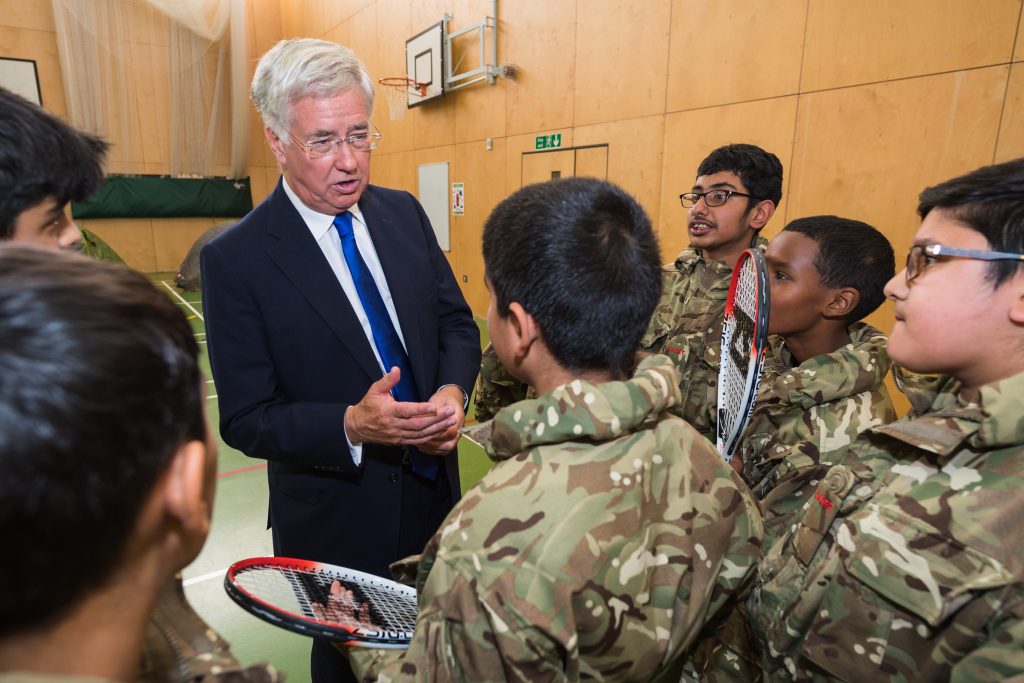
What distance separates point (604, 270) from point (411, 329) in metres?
1.06

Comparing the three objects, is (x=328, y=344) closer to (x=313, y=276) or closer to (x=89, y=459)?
(x=313, y=276)

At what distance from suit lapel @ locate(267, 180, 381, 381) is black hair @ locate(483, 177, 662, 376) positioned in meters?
0.84

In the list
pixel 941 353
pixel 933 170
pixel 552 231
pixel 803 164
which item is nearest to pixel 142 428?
pixel 552 231

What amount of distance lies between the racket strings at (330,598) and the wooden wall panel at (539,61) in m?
7.15

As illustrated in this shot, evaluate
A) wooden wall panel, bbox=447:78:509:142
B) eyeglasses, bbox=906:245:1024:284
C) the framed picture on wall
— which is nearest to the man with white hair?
eyeglasses, bbox=906:245:1024:284

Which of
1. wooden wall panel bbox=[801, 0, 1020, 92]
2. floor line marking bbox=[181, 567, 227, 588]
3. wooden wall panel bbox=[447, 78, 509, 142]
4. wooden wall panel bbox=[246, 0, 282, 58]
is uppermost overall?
wooden wall panel bbox=[246, 0, 282, 58]

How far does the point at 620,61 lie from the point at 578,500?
681 centimetres

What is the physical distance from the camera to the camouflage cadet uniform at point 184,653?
781mm

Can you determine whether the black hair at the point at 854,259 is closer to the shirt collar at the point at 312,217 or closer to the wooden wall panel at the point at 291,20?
the shirt collar at the point at 312,217

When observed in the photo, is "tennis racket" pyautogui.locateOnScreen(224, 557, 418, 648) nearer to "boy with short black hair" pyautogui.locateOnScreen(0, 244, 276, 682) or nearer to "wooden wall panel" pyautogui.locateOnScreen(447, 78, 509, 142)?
"boy with short black hair" pyautogui.locateOnScreen(0, 244, 276, 682)

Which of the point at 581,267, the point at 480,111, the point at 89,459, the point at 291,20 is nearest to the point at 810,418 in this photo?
the point at 581,267

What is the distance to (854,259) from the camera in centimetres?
205

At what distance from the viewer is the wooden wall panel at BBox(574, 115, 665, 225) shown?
6305 millimetres

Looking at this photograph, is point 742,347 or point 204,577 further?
point 204,577
